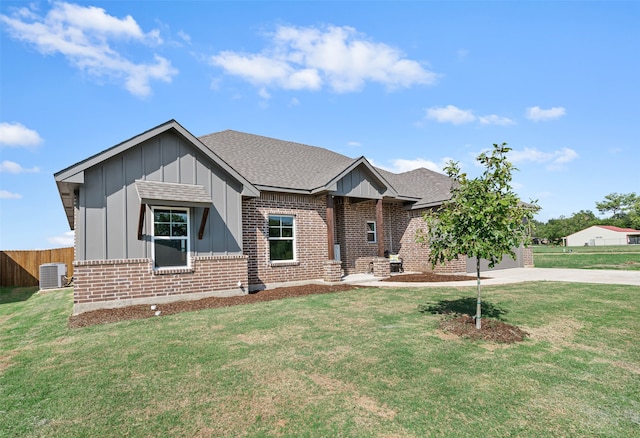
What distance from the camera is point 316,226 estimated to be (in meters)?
14.5

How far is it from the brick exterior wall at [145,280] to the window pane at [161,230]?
878mm

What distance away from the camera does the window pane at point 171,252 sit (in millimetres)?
10172

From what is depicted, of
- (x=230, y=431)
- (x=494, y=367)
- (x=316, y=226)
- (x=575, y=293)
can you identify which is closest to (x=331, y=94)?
(x=316, y=226)

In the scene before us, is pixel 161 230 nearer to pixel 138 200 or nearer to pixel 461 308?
pixel 138 200

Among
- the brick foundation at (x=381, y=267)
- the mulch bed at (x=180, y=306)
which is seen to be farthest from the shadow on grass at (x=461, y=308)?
the brick foundation at (x=381, y=267)

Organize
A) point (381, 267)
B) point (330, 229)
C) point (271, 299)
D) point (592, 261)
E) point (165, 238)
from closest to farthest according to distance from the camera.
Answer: point (165, 238) < point (271, 299) < point (330, 229) < point (381, 267) < point (592, 261)

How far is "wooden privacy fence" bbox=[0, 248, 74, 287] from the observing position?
19203mm

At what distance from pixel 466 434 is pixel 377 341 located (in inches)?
109

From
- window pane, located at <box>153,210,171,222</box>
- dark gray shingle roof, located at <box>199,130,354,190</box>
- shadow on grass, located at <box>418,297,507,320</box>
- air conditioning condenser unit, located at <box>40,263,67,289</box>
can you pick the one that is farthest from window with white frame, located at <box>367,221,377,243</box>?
air conditioning condenser unit, located at <box>40,263,67,289</box>

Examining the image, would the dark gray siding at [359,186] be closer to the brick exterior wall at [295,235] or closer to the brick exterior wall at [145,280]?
the brick exterior wall at [295,235]

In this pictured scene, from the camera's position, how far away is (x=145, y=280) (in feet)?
31.2

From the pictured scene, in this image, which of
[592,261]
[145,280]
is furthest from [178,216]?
[592,261]

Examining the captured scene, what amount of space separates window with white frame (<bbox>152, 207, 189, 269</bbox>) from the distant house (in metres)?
84.9

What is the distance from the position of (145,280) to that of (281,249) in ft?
17.4
